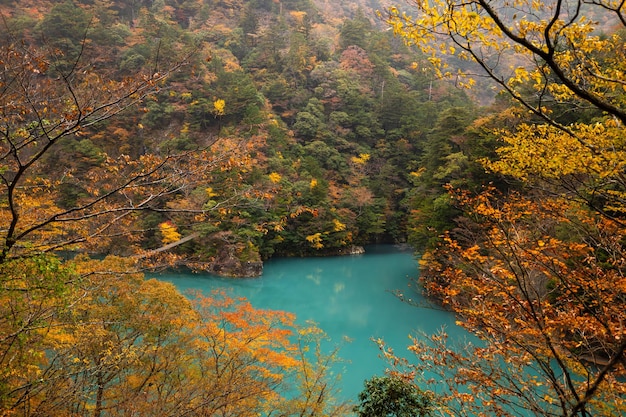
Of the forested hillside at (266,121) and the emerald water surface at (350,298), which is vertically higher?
the forested hillside at (266,121)

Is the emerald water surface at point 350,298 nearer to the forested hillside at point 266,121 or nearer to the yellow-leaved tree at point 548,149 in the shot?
the forested hillside at point 266,121

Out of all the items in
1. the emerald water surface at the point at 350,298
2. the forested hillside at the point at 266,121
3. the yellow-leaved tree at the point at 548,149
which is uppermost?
the forested hillside at the point at 266,121

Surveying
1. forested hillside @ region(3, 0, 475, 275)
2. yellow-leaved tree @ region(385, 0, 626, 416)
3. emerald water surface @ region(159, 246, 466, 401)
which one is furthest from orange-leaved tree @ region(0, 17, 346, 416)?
forested hillside @ region(3, 0, 475, 275)

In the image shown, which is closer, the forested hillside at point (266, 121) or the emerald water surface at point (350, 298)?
the emerald water surface at point (350, 298)

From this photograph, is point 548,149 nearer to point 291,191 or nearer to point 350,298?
point 350,298

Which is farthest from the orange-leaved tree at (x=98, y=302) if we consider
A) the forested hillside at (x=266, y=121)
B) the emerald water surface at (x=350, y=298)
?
the forested hillside at (x=266, y=121)

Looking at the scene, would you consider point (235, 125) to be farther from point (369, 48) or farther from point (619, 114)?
point (619, 114)

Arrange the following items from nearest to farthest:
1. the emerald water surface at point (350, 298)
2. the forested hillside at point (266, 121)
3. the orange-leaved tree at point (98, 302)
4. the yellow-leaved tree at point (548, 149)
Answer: the yellow-leaved tree at point (548, 149) < the orange-leaved tree at point (98, 302) < the emerald water surface at point (350, 298) < the forested hillside at point (266, 121)
